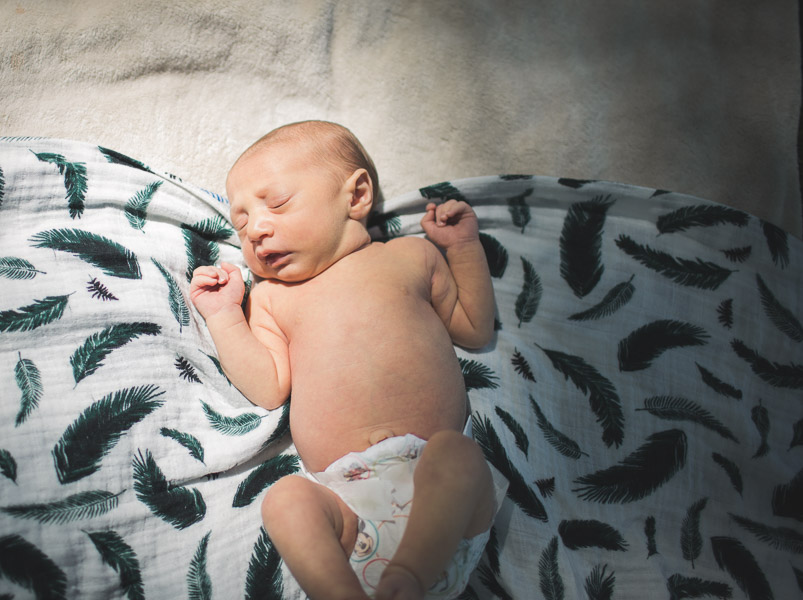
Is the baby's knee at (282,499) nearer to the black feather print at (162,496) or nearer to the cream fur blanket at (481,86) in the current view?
the black feather print at (162,496)

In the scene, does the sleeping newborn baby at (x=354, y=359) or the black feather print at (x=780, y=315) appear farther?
the black feather print at (x=780, y=315)

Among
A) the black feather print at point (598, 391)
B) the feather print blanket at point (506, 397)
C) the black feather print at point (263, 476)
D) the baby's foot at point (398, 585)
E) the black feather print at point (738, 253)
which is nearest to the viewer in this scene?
the baby's foot at point (398, 585)

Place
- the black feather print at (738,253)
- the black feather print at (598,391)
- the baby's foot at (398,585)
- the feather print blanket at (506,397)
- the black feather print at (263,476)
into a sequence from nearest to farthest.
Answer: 1. the baby's foot at (398,585)
2. the feather print blanket at (506,397)
3. the black feather print at (263,476)
4. the black feather print at (598,391)
5. the black feather print at (738,253)

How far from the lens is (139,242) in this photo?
0.98 metres

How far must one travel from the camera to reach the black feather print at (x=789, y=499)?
100 centimetres

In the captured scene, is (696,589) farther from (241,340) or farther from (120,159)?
(120,159)

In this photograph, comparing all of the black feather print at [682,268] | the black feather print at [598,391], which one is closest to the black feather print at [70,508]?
the black feather print at [598,391]

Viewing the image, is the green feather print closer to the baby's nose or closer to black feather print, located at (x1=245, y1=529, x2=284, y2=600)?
the baby's nose

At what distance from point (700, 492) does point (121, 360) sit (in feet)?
3.21

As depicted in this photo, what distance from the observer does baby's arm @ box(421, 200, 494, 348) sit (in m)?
1.05

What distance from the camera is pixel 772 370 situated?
3.56 ft

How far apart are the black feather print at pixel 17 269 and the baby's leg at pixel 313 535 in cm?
50

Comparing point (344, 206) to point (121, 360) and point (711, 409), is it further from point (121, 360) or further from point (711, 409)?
point (711, 409)

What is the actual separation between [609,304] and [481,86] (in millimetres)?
578
